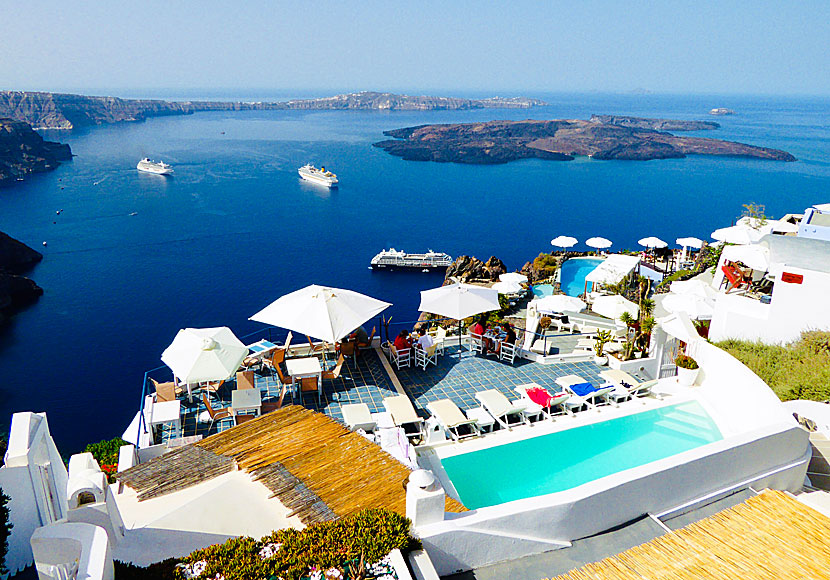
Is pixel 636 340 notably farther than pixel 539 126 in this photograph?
No

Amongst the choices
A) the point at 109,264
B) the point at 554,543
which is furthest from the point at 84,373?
the point at 554,543

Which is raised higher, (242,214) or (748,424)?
(748,424)

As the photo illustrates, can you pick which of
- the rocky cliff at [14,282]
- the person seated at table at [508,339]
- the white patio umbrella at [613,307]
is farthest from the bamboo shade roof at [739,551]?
the rocky cliff at [14,282]

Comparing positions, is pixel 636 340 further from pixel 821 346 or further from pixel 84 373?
pixel 84 373

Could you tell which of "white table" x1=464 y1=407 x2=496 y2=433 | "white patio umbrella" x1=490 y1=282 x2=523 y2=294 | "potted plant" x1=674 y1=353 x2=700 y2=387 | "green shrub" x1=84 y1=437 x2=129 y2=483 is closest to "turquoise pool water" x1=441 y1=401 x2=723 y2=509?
"white table" x1=464 y1=407 x2=496 y2=433

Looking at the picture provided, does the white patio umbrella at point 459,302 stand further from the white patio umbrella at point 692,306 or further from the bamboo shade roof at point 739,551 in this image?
the bamboo shade roof at point 739,551

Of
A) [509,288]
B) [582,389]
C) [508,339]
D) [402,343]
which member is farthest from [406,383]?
[509,288]
